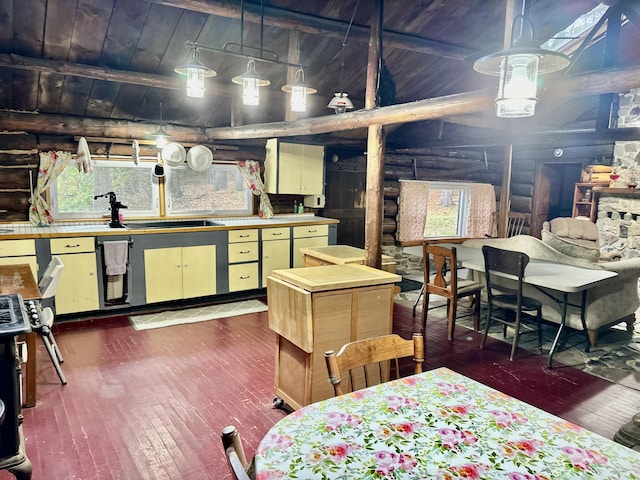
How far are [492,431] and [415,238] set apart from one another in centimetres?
618

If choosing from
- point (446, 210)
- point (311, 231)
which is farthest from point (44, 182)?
point (446, 210)

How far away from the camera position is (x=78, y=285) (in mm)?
4551

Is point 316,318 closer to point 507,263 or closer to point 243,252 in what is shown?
point 507,263

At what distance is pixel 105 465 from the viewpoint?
237 cm

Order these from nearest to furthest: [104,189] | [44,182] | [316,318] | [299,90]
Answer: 1. [316,318]
2. [299,90]
3. [44,182]
4. [104,189]

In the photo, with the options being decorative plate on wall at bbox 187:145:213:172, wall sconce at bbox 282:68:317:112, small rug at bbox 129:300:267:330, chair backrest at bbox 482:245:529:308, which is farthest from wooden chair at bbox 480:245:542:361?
decorative plate on wall at bbox 187:145:213:172

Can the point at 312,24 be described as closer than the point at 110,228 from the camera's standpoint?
Yes

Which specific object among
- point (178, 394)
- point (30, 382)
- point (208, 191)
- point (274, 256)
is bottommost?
point (178, 394)

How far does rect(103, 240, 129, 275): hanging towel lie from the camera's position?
4594 mm

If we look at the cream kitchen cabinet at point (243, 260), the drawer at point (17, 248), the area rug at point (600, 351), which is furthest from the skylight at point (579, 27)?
the drawer at point (17, 248)

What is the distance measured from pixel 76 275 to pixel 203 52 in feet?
8.63

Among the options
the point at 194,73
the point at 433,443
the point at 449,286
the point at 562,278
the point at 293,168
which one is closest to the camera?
the point at 433,443

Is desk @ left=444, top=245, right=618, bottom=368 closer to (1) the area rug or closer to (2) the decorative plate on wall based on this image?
(1) the area rug

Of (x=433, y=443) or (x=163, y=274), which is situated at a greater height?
(x=433, y=443)
